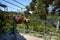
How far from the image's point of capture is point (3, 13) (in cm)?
564

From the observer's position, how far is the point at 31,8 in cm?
1276

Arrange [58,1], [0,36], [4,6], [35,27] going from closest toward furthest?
1. [0,36]
2. [4,6]
3. [58,1]
4. [35,27]

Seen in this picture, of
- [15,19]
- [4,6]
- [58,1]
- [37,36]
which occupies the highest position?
[58,1]

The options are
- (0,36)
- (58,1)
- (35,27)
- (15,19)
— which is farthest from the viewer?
(35,27)

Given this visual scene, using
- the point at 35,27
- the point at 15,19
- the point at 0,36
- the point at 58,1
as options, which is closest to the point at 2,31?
the point at 0,36

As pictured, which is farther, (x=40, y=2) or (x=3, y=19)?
(x=40, y=2)

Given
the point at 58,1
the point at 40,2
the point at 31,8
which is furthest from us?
the point at 31,8

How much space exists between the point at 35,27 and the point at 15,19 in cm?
1122

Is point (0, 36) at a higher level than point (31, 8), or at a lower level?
lower

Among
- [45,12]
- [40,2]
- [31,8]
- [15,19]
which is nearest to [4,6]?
[15,19]

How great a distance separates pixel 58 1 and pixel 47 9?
1.93 metres

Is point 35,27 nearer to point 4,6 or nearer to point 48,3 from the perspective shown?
point 48,3

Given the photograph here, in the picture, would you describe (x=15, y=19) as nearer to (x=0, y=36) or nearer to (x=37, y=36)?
(x=0, y=36)

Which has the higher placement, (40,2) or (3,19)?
(40,2)
